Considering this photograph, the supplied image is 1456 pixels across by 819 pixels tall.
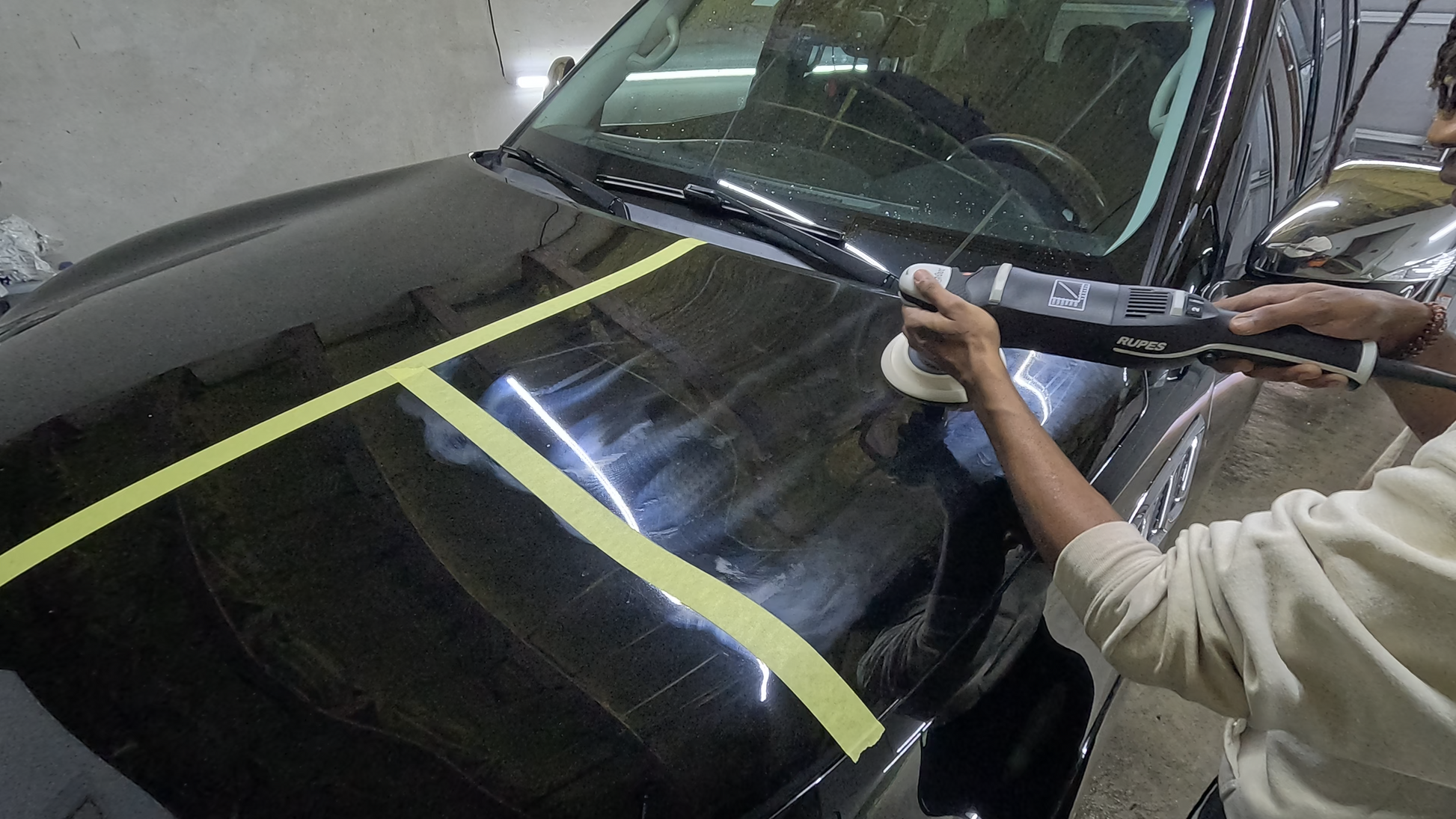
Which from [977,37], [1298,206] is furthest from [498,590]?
[1298,206]

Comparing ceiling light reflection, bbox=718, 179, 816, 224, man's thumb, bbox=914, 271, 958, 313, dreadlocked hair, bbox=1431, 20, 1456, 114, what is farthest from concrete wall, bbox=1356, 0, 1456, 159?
man's thumb, bbox=914, 271, 958, 313

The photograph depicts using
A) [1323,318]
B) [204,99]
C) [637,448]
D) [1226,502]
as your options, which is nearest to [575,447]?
[637,448]

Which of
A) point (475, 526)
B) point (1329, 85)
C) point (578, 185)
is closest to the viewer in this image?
point (475, 526)

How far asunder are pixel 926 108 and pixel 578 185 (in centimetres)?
67

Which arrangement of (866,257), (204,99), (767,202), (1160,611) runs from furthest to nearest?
(204,99)
(767,202)
(866,257)
(1160,611)

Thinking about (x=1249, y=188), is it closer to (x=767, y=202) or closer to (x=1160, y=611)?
(x=767, y=202)

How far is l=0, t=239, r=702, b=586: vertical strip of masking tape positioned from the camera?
745 mm

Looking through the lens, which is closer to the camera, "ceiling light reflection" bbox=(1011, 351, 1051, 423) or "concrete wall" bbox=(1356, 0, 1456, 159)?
"ceiling light reflection" bbox=(1011, 351, 1051, 423)

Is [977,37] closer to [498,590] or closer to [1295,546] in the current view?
[1295,546]

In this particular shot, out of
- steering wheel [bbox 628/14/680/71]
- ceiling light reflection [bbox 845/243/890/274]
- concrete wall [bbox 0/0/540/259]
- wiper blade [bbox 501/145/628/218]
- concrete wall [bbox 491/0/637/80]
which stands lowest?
ceiling light reflection [bbox 845/243/890/274]

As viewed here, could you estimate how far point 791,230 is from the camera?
1224mm

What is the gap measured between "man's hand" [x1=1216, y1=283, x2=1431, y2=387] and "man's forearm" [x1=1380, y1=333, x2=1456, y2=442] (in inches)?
1.5

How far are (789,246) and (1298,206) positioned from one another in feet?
3.80

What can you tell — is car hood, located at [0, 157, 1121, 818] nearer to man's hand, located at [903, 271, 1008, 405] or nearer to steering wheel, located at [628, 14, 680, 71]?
man's hand, located at [903, 271, 1008, 405]
